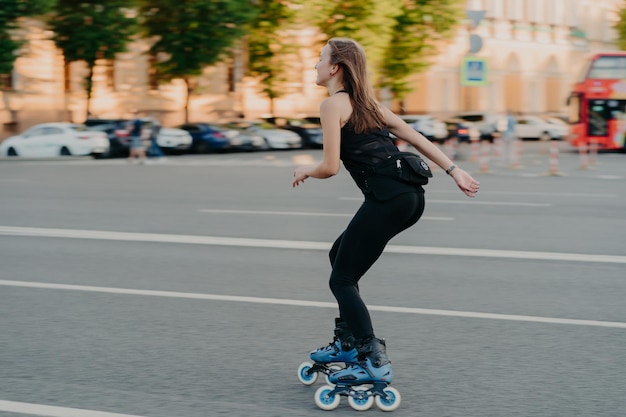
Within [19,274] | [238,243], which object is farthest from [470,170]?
[19,274]

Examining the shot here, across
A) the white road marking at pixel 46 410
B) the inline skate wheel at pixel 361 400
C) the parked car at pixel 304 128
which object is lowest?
the parked car at pixel 304 128

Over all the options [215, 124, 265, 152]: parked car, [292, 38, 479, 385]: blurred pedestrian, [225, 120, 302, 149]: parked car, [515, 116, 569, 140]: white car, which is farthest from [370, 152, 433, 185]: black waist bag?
[515, 116, 569, 140]: white car

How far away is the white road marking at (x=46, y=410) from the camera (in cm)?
517

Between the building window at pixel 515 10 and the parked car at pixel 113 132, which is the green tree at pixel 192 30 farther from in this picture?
the building window at pixel 515 10

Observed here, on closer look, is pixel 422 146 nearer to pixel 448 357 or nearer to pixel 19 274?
pixel 448 357

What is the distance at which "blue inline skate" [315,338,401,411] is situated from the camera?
5.32 metres

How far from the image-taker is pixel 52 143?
35938 millimetres

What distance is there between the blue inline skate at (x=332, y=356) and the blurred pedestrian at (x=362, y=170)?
130mm

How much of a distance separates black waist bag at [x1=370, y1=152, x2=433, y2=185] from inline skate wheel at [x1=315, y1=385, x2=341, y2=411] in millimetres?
995

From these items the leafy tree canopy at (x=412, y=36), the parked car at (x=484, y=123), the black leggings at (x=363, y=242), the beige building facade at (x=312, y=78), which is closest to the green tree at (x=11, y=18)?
the beige building facade at (x=312, y=78)

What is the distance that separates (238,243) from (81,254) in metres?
1.69

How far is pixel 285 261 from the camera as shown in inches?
412

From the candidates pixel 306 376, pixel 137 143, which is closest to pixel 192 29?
pixel 137 143

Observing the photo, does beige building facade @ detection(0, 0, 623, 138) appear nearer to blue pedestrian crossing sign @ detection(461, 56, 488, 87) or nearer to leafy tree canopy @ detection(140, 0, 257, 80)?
blue pedestrian crossing sign @ detection(461, 56, 488, 87)
